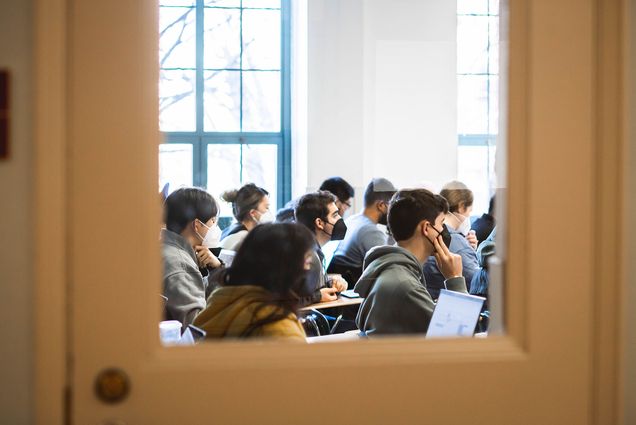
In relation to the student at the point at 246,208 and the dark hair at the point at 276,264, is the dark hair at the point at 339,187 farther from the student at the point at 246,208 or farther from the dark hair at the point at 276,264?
the dark hair at the point at 276,264

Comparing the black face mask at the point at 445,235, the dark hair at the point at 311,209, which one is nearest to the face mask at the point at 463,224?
the black face mask at the point at 445,235

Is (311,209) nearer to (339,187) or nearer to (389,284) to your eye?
(339,187)

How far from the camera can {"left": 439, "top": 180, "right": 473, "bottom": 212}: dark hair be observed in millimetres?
4914

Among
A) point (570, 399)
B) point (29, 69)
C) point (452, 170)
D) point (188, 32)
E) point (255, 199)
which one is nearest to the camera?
point (29, 69)

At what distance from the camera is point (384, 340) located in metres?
1.29

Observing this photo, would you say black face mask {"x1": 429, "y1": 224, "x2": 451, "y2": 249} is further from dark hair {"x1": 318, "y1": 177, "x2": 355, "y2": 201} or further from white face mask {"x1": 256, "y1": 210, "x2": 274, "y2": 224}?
dark hair {"x1": 318, "y1": 177, "x2": 355, "y2": 201}

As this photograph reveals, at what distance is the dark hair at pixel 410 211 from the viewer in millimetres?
3443

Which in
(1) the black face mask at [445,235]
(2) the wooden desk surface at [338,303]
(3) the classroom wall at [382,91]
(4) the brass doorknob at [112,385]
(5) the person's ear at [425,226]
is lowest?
(2) the wooden desk surface at [338,303]

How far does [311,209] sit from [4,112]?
3575mm

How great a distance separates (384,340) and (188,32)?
208 inches

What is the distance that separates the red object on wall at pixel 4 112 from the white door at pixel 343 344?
5 centimetres

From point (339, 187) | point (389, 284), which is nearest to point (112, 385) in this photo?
point (389, 284)

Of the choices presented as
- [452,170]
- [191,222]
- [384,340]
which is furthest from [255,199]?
[384,340]

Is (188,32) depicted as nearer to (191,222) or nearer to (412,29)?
(412,29)
